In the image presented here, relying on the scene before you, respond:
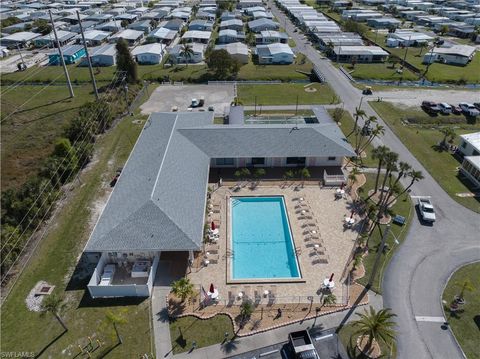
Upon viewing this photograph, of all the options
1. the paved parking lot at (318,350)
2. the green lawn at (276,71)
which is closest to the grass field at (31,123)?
the green lawn at (276,71)

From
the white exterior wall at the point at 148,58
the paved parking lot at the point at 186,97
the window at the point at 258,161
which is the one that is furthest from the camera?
the white exterior wall at the point at 148,58

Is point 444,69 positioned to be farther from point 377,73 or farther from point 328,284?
point 328,284

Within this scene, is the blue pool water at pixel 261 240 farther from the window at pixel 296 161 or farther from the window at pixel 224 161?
the window at pixel 296 161

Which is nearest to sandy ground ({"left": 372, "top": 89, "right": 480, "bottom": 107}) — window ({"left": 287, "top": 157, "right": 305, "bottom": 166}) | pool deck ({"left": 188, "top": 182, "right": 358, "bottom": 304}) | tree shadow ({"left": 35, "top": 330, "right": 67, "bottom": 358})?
window ({"left": 287, "top": 157, "right": 305, "bottom": 166})

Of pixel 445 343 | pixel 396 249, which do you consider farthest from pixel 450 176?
pixel 445 343

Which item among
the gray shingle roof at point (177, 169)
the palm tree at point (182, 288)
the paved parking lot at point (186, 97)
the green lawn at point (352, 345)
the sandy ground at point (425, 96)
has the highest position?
the gray shingle roof at point (177, 169)

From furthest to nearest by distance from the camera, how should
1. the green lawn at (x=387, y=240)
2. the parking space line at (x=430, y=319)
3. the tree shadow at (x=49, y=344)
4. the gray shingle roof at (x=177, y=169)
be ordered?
the green lawn at (x=387, y=240) → the gray shingle roof at (x=177, y=169) → the parking space line at (x=430, y=319) → the tree shadow at (x=49, y=344)

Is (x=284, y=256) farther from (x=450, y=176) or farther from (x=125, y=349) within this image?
(x=450, y=176)
